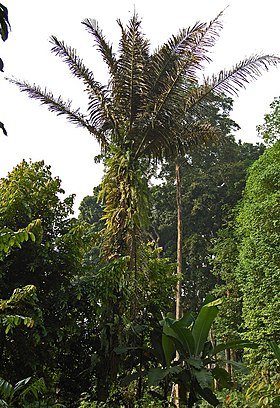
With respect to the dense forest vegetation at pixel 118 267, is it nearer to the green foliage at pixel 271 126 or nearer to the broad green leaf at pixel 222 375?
the broad green leaf at pixel 222 375

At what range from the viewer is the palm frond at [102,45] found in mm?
6949

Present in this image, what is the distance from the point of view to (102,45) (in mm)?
7117

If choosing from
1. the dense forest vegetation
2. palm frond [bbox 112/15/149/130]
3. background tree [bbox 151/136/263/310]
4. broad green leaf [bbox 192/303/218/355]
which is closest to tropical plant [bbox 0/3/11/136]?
the dense forest vegetation

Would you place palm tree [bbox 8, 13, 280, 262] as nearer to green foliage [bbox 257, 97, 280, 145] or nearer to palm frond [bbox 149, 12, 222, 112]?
palm frond [bbox 149, 12, 222, 112]

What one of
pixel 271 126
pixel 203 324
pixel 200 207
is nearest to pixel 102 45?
pixel 203 324

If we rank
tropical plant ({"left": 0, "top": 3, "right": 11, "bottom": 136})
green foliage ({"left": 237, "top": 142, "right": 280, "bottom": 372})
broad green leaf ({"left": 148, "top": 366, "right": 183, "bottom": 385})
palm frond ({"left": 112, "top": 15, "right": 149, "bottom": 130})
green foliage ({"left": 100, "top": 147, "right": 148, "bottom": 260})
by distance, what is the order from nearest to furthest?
tropical plant ({"left": 0, "top": 3, "right": 11, "bottom": 136})
broad green leaf ({"left": 148, "top": 366, "right": 183, "bottom": 385})
green foliage ({"left": 100, "top": 147, "right": 148, "bottom": 260})
palm frond ({"left": 112, "top": 15, "right": 149, "bottom": 130})
green foliage ({"left": 237, "top": 142, "right": 280, "bottom": 372})

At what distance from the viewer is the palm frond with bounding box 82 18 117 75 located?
6.95 m

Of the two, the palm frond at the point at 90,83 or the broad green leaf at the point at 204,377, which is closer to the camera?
the broad green leaf at the point at 204,377

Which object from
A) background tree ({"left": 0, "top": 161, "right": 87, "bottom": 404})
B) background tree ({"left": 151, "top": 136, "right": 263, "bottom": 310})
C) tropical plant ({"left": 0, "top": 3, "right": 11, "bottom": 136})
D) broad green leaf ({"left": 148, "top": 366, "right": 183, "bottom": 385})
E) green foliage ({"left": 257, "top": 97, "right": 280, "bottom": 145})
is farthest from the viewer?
background tree ({"left": 151, "top": 136, "right": 263, "bottom": 310})

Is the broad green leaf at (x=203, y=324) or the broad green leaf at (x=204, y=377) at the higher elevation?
the broad green leaf at (x=203, y=324)

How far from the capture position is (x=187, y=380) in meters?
4.75

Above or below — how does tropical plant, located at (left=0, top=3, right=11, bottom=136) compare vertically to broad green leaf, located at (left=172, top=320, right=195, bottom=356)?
above

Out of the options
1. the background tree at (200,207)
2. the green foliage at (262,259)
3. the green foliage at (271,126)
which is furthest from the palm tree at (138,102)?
the background tree at (200,207)

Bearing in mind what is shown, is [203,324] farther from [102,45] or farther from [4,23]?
[102,45]
